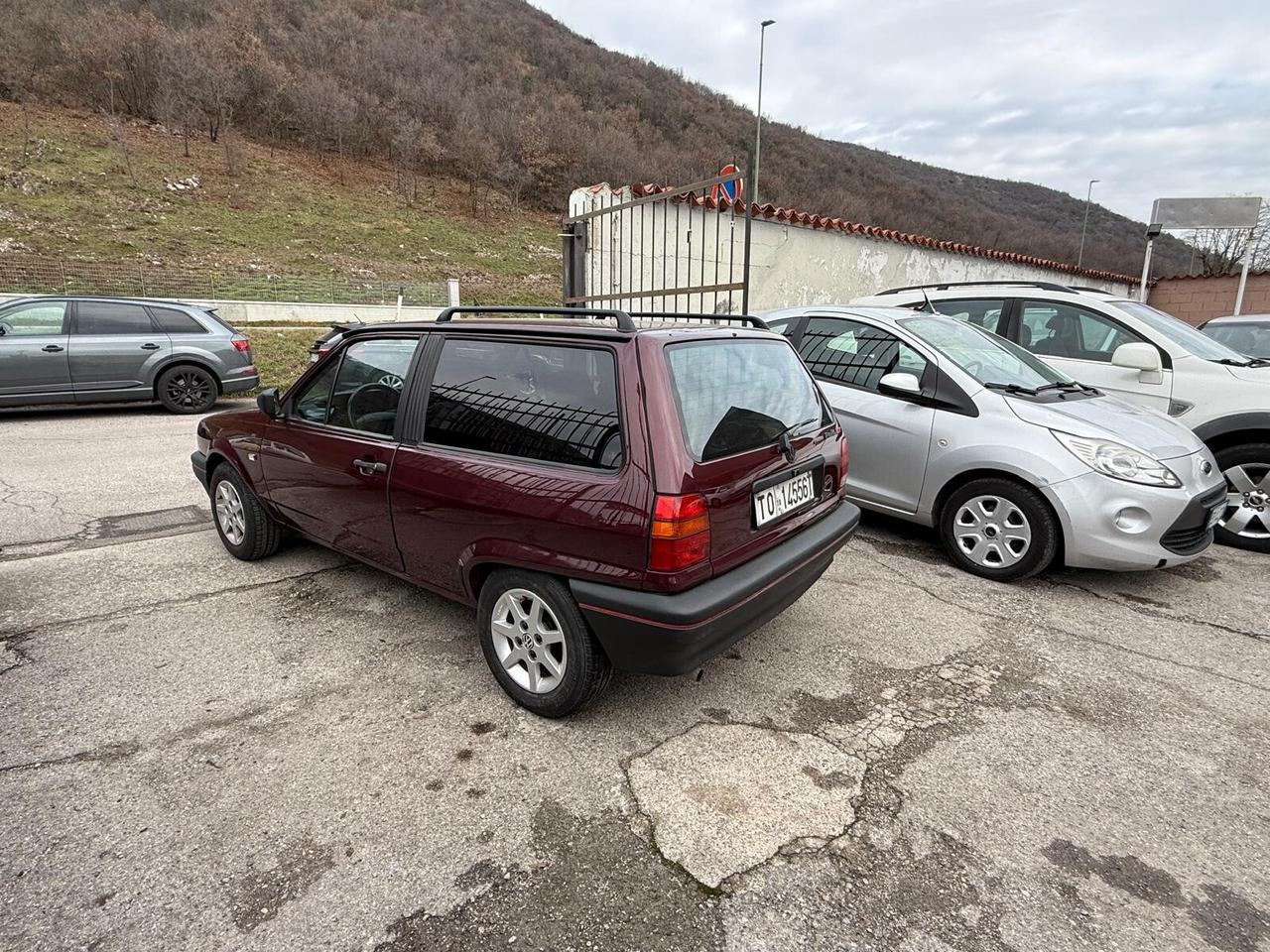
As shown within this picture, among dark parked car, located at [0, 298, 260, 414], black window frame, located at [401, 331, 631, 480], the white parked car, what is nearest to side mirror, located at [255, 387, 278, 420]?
black window frame, located at [401, 331, 631, 480]

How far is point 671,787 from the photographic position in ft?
7.29

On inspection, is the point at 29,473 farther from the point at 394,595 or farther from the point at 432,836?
the point at 432,836

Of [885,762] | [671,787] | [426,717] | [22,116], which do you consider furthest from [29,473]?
[22,116]

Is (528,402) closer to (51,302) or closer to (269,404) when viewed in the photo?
(269,404)

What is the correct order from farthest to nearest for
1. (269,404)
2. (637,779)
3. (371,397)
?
(269,404) → (371,397) → (637,779)

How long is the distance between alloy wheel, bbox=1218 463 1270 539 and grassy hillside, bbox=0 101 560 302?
25.8 m

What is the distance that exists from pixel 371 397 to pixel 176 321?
785 centimetres

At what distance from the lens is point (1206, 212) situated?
1194 cm

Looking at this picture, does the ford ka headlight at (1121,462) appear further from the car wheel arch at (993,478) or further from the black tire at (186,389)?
the black tire at (186,389)

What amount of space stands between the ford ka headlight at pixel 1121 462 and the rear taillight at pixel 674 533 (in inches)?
106

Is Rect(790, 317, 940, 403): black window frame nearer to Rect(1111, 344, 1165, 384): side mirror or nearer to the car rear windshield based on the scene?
the car rear windshield

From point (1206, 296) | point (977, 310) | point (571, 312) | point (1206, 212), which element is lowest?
point (571, 312)

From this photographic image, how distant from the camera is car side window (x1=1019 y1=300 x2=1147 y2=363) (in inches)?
198

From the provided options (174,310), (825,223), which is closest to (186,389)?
(174,310)
